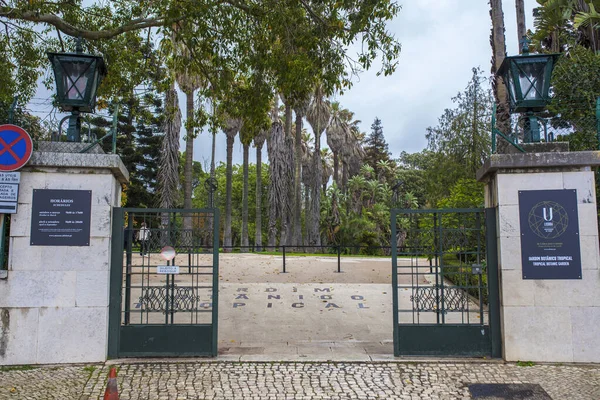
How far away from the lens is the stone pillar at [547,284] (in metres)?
5.66

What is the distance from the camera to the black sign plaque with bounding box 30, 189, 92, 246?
18.9ft

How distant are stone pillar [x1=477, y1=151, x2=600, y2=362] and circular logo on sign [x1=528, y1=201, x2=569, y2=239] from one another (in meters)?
0.18

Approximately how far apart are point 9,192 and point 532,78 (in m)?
6.81

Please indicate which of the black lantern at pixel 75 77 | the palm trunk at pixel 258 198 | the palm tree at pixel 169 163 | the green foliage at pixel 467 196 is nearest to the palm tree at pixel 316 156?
the palm trunk at pixel 258 198

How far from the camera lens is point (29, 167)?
19.0 ft

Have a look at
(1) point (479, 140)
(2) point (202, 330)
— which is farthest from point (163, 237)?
(1) point (479, 140)

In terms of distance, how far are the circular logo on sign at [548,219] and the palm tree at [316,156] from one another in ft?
74.8

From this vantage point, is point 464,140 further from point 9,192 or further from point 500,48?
point 9,192

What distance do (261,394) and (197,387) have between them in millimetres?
732

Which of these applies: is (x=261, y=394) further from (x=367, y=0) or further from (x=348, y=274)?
(x=348, y=274)

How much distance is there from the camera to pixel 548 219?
19.0 feet

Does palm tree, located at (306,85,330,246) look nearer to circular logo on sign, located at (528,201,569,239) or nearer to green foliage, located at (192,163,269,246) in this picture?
green foliage, located at (192,163,269,246)

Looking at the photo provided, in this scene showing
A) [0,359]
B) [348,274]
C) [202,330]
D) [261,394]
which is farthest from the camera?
[348,274]

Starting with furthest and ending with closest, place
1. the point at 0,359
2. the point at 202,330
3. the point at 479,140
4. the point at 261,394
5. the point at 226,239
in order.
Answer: the point at 226,239 < the point at 479,140 < the point at 202,330 < the point at 0,359 < the point at 261,394
